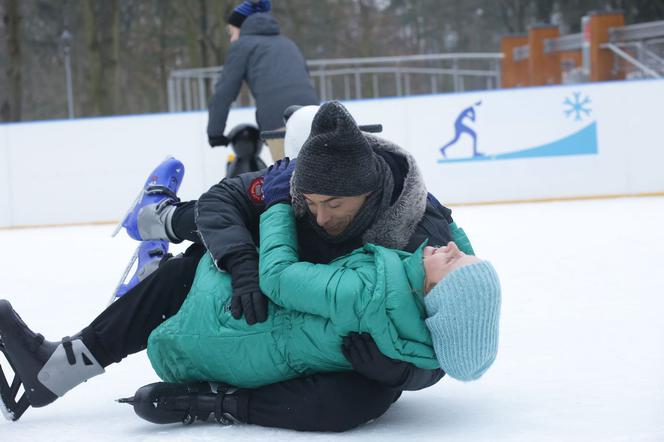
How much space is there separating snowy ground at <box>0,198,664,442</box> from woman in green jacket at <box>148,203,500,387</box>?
169mm

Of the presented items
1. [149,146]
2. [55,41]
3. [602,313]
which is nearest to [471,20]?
[55,41]

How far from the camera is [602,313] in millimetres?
3824

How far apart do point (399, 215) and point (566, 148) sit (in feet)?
23.1

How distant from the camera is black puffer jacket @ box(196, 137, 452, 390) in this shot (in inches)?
96.0

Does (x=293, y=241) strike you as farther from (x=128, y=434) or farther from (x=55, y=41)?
(x=55, y=41)

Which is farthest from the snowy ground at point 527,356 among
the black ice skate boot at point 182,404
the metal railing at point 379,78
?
the metal railing at point 379,78

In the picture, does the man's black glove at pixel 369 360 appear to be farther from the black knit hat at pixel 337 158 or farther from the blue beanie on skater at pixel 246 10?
the blue beanie on skater at pixel 246 10

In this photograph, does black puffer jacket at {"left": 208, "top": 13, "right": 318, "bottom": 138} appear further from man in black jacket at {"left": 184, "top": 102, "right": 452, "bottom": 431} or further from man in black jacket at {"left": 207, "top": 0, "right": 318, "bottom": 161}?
man in black jacket at {"left": 184, "top": 102, "right": 452, "bottom": 431}

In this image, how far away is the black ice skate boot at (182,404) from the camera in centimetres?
248

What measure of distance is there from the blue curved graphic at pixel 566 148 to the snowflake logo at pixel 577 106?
0.12 metres

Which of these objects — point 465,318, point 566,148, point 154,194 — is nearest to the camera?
point 465,318

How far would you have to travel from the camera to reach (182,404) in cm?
249

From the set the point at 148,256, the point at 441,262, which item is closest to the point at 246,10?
the point at 148,256

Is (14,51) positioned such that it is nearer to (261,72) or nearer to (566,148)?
(566,148)
